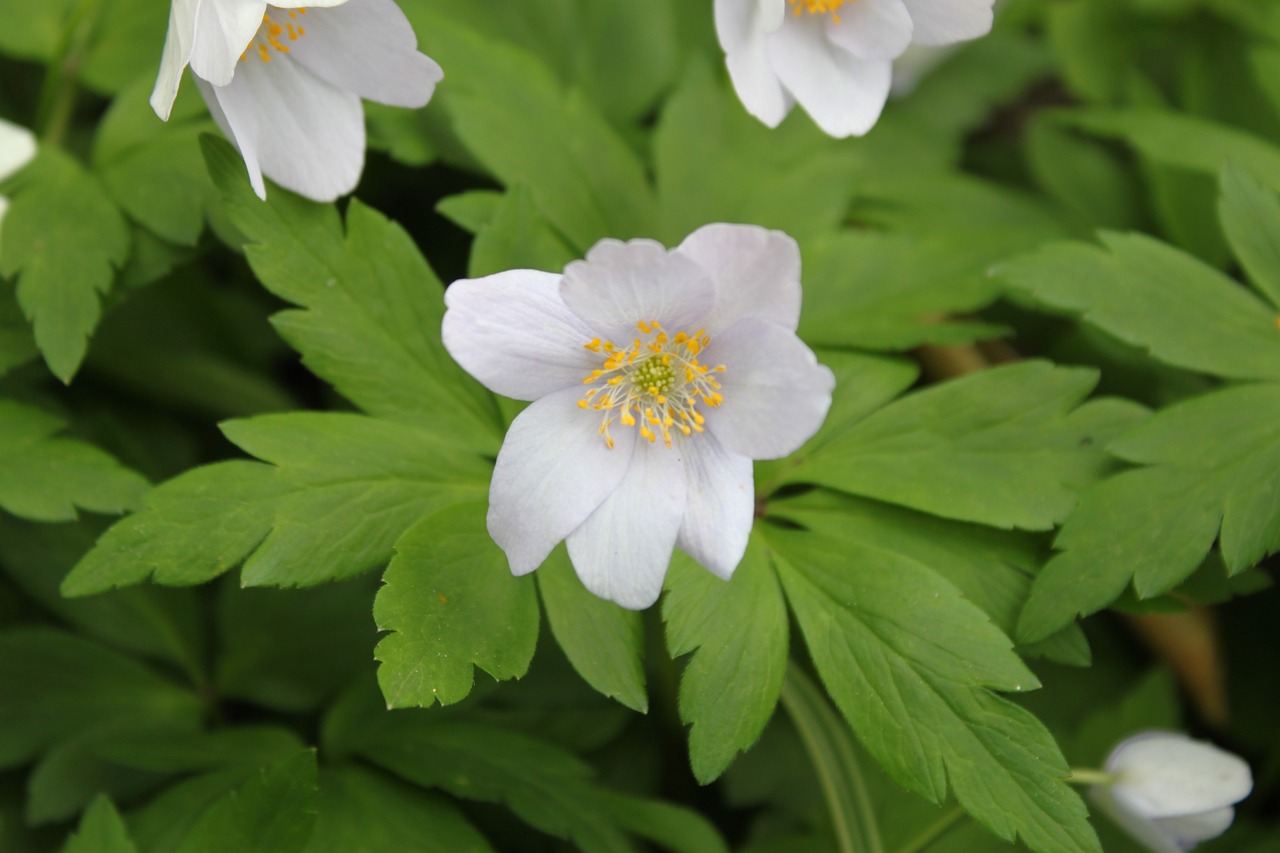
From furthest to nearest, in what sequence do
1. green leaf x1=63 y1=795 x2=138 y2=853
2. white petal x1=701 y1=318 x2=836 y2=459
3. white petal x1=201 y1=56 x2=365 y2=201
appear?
white petal x1=201 y1=56 x2=365 y2=201, green leaf x1=63 y1=795 x2=138 y2=853, white petal x1=701 y1=318 x2=836 y2=459

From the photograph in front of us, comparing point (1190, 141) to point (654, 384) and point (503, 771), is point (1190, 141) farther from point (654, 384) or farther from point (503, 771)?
point (503, 771)

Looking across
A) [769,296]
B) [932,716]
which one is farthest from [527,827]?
[769,296]

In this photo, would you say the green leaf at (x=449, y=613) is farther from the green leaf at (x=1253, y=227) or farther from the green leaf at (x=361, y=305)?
the green leaf at (x=1253, y=227)

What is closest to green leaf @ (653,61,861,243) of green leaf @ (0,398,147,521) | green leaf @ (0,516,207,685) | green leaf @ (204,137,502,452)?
green leaf @ (204,137,502,452)

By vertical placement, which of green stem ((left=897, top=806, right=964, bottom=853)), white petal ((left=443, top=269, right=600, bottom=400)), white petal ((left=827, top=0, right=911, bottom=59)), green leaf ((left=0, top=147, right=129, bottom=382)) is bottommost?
green stem ((left=897, top=806, right=964, bottom=853))

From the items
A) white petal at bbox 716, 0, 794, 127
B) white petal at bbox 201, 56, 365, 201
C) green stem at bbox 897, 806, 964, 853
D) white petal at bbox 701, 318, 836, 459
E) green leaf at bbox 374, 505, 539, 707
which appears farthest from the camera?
green stem at bbox 897, 806, 964, 853

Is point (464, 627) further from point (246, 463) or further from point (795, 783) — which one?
point (795, 783)

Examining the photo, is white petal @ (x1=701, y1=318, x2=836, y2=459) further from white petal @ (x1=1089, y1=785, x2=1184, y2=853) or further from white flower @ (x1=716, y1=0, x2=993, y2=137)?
white petal @ (x1=1089, y1=785, x2=1184, y2=853)

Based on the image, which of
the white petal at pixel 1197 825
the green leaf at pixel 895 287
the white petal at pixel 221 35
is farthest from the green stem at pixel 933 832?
the white petal at pixel 221 35
